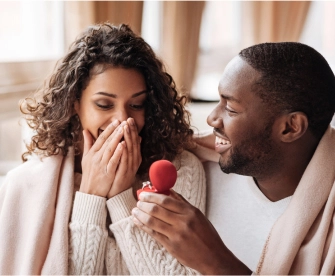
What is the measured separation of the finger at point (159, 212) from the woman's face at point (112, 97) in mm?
290

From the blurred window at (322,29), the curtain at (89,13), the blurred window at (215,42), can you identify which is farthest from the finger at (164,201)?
the blurred window at (322,29)

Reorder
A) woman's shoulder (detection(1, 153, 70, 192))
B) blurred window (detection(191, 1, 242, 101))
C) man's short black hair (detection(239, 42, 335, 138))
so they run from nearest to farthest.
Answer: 1. man's short black hair (detection(239, 42, 335, 138))
2. woman's shoulder (detection(1, 153, 70, 192))
3. blurred window (detection(191, 1, 242, 101))

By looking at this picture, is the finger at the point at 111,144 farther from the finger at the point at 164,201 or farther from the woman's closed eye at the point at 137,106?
the finger at the point at 164,201

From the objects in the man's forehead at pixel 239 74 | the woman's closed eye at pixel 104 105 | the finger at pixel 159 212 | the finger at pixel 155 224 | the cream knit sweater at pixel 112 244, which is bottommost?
the cream knit sweater at pixel 112 244

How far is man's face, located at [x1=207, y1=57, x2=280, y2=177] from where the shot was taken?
4.20 ft

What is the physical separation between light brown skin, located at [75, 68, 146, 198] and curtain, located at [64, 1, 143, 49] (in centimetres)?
75

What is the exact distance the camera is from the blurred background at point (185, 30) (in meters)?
2.14

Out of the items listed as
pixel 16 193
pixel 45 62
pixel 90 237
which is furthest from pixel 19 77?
pixel 90 237

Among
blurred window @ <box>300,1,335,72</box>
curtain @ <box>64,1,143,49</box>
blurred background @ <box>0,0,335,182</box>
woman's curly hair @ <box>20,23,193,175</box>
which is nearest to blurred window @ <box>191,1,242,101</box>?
blurred background @ <box>0,0,335,182</box>

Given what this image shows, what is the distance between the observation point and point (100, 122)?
4.49ft

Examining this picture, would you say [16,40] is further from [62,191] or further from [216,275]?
[216,275]

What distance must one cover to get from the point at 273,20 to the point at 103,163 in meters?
1.76

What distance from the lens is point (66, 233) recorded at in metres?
1.31

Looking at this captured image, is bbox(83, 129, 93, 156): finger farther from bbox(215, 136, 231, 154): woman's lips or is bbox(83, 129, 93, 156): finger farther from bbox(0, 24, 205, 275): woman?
bbox(215, 136, 231, 154): woman's lips
